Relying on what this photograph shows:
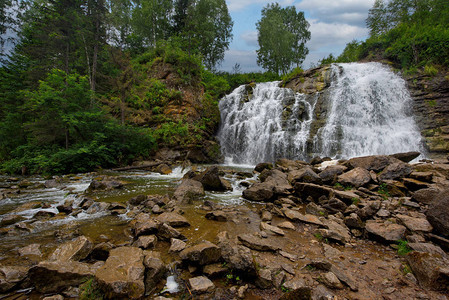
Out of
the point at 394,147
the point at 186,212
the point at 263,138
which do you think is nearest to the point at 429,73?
the point at 394,147

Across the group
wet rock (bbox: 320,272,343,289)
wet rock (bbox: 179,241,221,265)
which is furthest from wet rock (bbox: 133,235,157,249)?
wet rock (bbox: 320,272,343,289)

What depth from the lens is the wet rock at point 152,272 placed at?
2371 mm

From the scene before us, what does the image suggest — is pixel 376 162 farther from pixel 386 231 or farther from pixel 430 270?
pixel 430 270

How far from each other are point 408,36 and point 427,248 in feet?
82.8

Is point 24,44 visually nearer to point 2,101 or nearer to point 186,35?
point 2,101

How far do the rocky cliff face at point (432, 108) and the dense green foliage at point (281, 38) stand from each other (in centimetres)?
2153

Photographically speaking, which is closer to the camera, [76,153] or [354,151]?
[76,153]

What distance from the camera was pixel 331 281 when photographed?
258cm

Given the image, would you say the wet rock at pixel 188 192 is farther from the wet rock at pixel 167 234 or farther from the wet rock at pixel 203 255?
the wet rock at pixel 203 255

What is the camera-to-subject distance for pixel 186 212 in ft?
17.6

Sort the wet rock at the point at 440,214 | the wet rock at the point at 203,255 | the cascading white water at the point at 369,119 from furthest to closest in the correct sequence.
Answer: the cascading white water at the point at 369,119
the wet rock at the point at 440,214
the wet rock at the point at 203,255

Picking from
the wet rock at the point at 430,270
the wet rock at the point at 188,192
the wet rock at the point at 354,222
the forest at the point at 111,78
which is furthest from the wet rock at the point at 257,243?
the forest at the point at 111,78

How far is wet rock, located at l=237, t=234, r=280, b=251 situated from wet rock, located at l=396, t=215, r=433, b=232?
290 centimetres

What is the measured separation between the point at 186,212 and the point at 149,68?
69.1 ft
